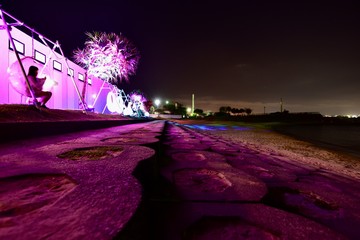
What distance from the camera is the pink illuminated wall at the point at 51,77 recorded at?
25.0 feet

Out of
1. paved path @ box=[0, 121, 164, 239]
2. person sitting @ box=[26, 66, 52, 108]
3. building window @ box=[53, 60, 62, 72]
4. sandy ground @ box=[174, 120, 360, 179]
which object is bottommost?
sandy ground @ box=[174, 120, 360, 179]

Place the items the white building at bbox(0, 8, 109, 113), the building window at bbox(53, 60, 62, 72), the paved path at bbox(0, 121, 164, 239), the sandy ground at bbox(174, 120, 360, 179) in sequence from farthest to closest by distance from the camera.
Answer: the building window at bbox(53, 60, 62, 72) → the white building at bbox(0, 8, 109, 113) → the sandy ground at bbox(174, 120, 360, 179) → the paved path at bbox(0, 121, 164, 239)

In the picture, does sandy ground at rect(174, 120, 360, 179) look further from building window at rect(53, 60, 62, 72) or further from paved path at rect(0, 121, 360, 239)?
building window at rect(53, 60, 62, 72)

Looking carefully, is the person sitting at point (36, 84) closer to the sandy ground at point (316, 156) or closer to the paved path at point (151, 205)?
the paved path at point (151, 205)

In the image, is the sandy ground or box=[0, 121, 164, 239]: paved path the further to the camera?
the sandy ground

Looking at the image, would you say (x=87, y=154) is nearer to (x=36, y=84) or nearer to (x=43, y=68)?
(x=36, y=84)

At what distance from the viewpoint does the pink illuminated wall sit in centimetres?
763

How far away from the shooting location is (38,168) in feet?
4.43

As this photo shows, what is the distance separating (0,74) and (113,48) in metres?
6.81

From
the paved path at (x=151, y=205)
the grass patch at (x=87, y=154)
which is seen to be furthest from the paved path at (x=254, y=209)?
the grass patch at (x=87, y=154)

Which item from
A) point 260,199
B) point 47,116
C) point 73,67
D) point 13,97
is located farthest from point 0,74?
point 260,199

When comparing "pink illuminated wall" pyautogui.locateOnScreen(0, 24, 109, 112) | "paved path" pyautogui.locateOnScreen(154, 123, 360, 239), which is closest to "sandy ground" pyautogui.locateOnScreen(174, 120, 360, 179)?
"paved path" pyautogui.locateOnScreen(154, 123, 360, 239)

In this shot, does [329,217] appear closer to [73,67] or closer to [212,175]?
[212,175]

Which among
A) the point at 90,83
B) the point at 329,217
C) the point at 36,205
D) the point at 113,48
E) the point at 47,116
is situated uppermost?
the point at 113,48
